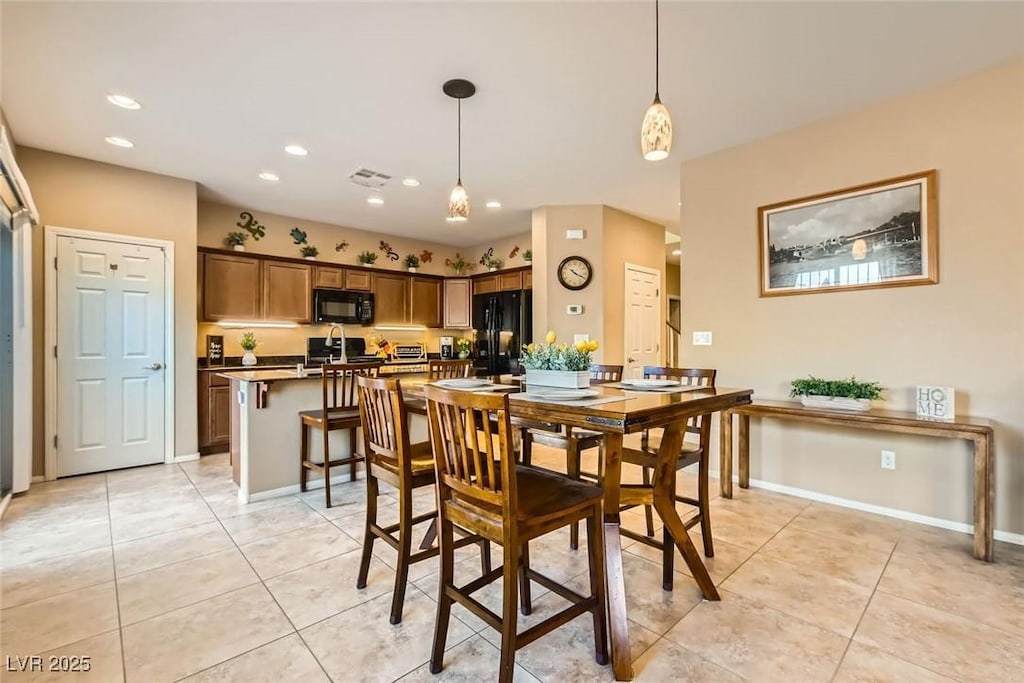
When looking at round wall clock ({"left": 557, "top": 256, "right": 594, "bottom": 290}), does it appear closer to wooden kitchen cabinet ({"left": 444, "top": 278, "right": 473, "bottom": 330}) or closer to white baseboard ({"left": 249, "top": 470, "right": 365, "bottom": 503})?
wooden kitchen cabinet ({"left": 444, "top": 278, "right": 473, "bottom": 330})

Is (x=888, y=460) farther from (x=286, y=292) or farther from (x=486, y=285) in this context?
(x=286, y=292)

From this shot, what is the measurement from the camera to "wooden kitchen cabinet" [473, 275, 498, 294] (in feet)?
20.4

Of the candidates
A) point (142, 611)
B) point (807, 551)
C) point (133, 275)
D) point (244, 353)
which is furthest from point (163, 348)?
point (807, 551)

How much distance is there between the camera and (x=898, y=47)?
235 cm

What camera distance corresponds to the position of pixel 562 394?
1758 mm

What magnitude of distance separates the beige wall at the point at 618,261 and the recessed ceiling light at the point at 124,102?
4.11 metres

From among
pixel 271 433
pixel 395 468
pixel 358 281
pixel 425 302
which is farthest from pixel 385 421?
pixel 425 302

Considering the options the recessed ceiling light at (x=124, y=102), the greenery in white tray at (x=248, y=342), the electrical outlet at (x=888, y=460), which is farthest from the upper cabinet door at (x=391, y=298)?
the electrical outlet at (x=888, y=460)

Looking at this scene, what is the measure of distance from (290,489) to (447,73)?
3054mm

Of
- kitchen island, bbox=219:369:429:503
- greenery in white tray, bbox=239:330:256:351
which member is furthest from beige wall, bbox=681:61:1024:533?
greenery in white tray, bbox=239:330:256:351

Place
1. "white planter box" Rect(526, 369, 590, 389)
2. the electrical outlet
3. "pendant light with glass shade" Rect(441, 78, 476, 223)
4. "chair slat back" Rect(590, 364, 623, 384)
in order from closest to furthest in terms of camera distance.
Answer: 1. "white planter box" Rect(526, 369, 590, 389)
2. "pendant light with glass shade" Rect(441, 78, 476, 223)
3. the electrical outlet
4. "chair slat back" Rect(590, 364, 623, 384)

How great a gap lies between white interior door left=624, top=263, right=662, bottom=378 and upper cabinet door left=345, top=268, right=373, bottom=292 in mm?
3466

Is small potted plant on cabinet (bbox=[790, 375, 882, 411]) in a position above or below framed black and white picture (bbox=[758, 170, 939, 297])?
below

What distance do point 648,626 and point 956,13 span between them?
3.17 metres
